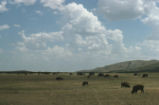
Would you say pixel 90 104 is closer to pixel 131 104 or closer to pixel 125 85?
pixel 131 104

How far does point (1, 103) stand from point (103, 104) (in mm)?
10002

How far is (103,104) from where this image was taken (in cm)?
2075

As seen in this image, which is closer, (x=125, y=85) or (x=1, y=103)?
(x=1, y=103)

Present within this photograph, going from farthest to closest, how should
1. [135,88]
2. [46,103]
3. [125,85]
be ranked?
[125,85] → [135,88] → [46,103]

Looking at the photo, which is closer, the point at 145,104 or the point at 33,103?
the point at 145,104

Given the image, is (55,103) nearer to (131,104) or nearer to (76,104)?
(76,104)

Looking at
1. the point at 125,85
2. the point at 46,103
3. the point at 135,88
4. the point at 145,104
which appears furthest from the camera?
the point at 125,85

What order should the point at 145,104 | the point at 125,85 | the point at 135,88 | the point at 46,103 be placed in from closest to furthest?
1. the point at 145,104
2. the point at 46,103
3. the point at 135,88
4. the point at 125,85

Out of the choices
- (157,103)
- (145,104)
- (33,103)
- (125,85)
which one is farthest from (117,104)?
(125,85)

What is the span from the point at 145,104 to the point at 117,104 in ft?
8.30

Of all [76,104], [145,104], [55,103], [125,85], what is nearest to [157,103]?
[145,104]

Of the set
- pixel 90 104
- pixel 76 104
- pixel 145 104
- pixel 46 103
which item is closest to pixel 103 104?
pixel 90 104

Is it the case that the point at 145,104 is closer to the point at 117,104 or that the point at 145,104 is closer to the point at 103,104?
the point at 117,104

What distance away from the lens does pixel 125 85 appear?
1548 inches
